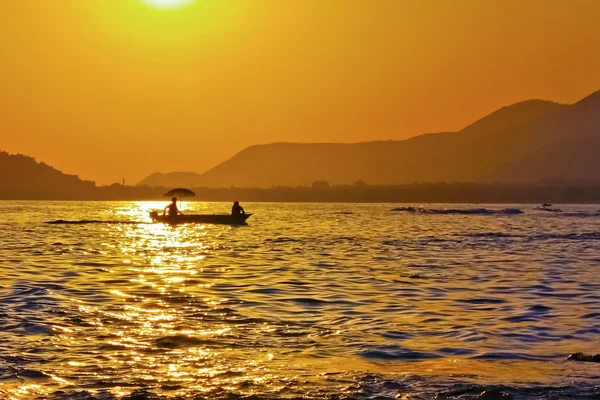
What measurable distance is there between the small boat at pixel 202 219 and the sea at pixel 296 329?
4388 centimetres

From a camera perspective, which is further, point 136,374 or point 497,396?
point 136,374

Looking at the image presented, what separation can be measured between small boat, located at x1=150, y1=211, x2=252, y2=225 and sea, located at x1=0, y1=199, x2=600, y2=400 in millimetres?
43879

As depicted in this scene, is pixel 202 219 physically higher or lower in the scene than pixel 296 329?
higher

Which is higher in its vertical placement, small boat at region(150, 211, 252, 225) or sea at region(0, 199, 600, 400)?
small boat at region(150, 211, 252, 225)

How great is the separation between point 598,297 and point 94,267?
2235 cm

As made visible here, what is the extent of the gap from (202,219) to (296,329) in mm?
66402

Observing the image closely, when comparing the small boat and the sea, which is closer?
the sea

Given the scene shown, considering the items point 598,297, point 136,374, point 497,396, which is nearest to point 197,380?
point 136,374

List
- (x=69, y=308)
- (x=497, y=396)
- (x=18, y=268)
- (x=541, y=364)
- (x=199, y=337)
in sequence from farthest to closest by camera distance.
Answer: (x=18, y=268) → (x=69, y=308) → (x=199, y=337) → (x=541, y=364) → (x=497, y=396)

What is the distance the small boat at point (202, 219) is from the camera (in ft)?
282

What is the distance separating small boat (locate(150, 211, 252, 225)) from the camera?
282ft

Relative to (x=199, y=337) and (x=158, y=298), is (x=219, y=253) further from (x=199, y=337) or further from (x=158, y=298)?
(x=199, y=337)

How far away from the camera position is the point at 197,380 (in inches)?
591

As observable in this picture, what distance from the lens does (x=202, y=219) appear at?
8625cm
